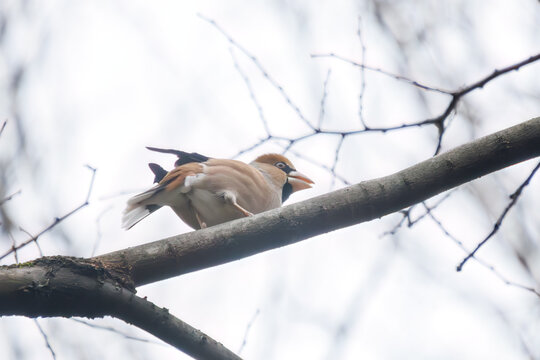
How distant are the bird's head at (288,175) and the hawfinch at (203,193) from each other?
91 centimetres

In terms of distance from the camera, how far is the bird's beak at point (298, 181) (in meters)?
5.94

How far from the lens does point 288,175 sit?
598 cm

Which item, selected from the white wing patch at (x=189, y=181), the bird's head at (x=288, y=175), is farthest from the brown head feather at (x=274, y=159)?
the white wing patch at (x=189, y=181)

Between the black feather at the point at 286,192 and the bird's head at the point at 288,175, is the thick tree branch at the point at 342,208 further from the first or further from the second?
the black feather at the point at 286,192

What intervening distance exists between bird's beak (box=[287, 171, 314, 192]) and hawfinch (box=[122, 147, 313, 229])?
35.5 inches

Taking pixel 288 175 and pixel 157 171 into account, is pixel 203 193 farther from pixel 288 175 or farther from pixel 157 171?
pixel 288 175

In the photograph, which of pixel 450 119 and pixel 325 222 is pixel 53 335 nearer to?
pixel 325 222

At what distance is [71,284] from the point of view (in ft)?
7.73

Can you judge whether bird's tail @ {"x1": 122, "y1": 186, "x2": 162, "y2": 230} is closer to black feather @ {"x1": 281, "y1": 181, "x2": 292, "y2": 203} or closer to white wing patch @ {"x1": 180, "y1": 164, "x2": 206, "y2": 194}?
white wing patch @ {"x1": 180, "y1": 164, "x2": 206, "y2": 194}

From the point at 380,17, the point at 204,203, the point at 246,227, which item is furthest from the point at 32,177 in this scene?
the point at 380,17

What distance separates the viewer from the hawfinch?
4480 millimetres

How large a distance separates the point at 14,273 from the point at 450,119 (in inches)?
115

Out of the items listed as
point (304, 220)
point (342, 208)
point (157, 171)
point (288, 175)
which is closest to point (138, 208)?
point (157, 171)

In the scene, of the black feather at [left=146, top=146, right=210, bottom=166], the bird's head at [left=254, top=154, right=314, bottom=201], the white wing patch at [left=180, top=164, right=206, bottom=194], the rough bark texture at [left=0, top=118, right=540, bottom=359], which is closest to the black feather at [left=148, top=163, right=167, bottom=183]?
the black feather at [left=146, top=146, right=210, bottom=166]
